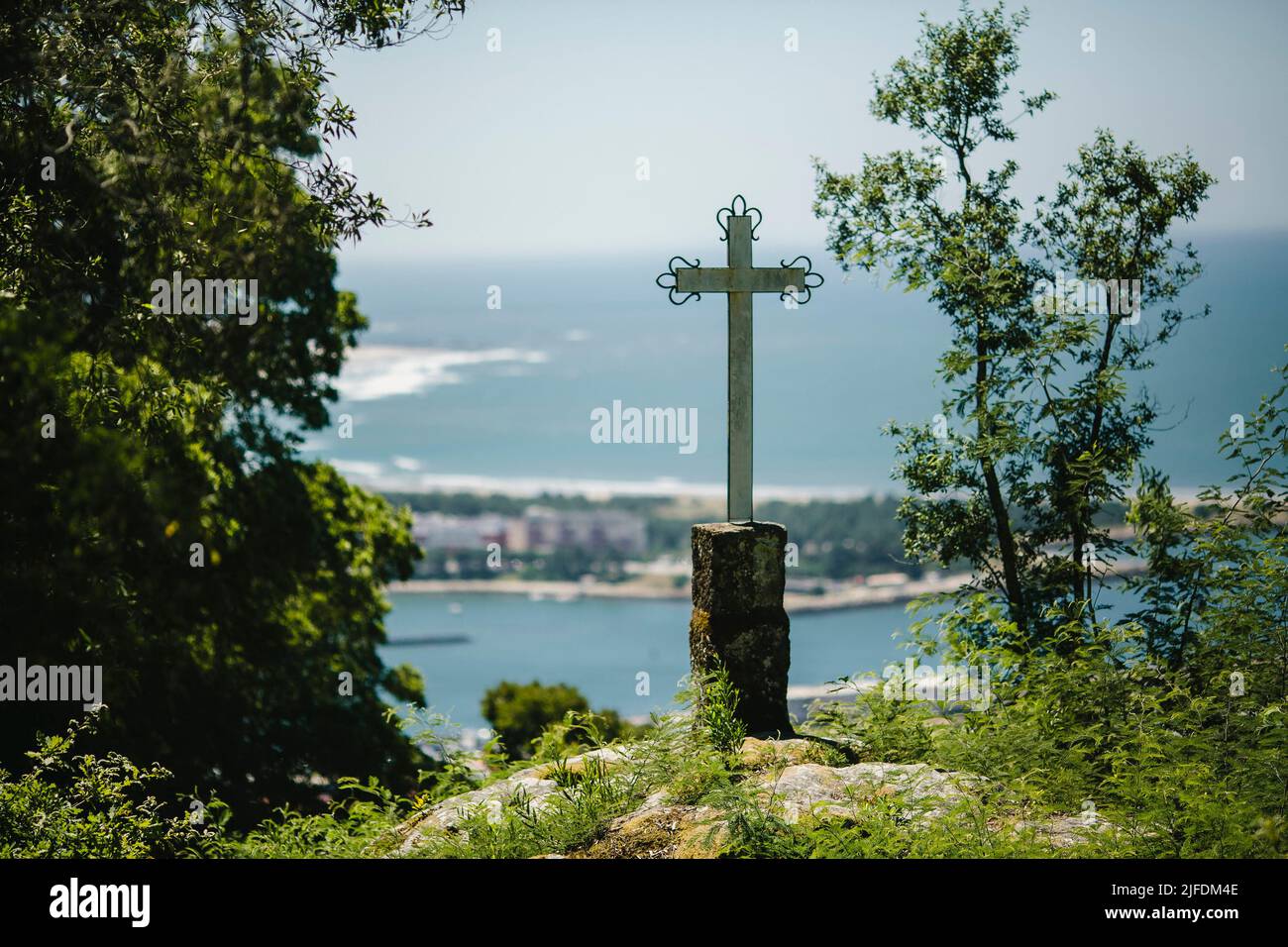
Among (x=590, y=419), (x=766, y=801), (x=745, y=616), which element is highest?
(x=590, y=419)

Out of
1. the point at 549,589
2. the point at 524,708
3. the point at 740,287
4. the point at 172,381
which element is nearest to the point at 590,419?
the point at 549,589

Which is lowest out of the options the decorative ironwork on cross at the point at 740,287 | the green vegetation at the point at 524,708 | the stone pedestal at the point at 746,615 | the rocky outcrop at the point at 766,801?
the green vegetation at the point at 524,708

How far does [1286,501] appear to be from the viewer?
6.95 m

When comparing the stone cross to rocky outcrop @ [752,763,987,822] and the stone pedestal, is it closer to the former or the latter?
the stone pedestal

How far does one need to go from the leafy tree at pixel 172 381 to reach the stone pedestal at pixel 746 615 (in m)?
2.75

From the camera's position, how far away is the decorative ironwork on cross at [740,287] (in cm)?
756

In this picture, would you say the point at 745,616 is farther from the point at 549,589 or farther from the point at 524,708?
the point at 549,589

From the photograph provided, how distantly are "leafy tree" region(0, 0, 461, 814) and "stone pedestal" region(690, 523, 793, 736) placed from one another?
2.75m

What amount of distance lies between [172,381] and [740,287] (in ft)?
15.5

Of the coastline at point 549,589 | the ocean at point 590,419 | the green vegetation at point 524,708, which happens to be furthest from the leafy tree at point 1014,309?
the coastline at point 549,589

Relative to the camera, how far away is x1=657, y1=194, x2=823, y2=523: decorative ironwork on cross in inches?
298

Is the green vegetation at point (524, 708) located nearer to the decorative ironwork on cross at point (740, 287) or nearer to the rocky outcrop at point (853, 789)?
the decorative ironwork on cross at point (740, 287)

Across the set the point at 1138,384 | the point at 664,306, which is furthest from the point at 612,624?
the point at 1138,384

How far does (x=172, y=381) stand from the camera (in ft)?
31.1
